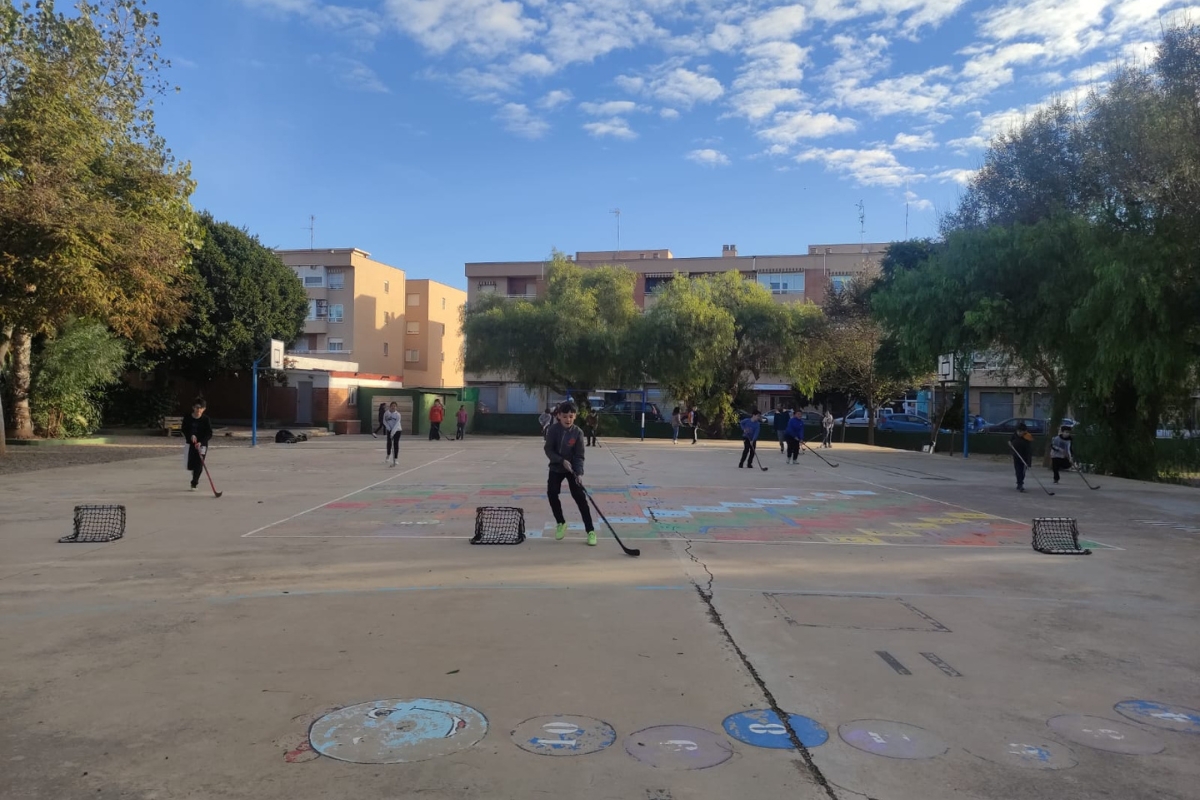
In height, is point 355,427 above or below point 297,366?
below

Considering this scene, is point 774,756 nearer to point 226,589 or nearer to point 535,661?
point 535,661

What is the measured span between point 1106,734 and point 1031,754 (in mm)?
550

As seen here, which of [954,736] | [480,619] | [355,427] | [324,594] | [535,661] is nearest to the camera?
[954,736]

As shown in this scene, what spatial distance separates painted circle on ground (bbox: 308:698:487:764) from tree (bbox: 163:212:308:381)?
112 feet

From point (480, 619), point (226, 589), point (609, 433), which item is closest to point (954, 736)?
point (480, 619)

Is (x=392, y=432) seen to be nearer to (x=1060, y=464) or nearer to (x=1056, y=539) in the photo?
(x=1056, y=539)

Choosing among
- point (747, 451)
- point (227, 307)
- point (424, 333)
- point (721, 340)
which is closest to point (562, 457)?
point (747, 451)

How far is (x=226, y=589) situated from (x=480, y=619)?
2397mm

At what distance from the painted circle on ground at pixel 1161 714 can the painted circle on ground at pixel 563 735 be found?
2.70 meters

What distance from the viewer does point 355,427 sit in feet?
129

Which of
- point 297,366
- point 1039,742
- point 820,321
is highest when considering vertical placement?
point 820,321

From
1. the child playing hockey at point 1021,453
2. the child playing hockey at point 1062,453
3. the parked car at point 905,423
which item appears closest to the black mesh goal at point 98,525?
the child playing hockey at point 1021,453

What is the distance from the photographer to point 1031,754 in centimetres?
366

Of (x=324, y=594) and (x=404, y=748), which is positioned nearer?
(x=404, y=748)
